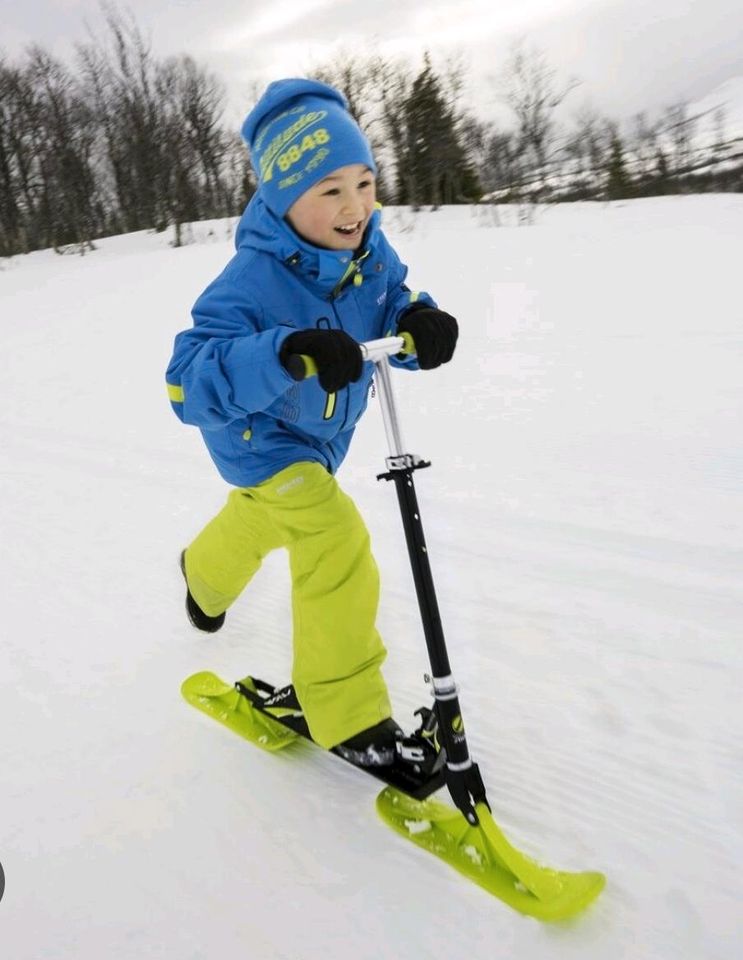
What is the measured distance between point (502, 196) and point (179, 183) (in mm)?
11256

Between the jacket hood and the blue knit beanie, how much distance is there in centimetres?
4

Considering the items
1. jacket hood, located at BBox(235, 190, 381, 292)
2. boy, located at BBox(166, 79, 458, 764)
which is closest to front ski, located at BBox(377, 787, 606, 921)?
boy, located at BBox(166, 79, 458, 764)

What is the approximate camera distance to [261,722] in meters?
2.55

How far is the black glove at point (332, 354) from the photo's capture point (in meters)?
1.70

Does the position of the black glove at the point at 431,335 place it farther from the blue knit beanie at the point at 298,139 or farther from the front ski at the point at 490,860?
the front ski at the point at 490,860

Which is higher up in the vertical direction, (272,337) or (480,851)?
(272,337)

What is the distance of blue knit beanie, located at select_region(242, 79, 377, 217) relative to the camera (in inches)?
82.1

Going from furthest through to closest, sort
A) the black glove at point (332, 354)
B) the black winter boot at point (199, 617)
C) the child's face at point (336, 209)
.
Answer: the black winter boot at point (199, 617)
the child's face at point (336, 209)
the black glove at point (332, 354)

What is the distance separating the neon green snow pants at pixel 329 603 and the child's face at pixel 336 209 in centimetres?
67

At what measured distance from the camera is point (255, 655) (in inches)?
122

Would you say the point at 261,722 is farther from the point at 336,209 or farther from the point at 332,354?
the point at 336,209

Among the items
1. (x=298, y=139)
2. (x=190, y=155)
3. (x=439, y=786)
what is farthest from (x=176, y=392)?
(x=190, y=155)

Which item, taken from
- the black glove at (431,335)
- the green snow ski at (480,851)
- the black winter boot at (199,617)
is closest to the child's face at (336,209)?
the black glove at (431,335)

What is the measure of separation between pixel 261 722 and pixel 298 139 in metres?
1.83
